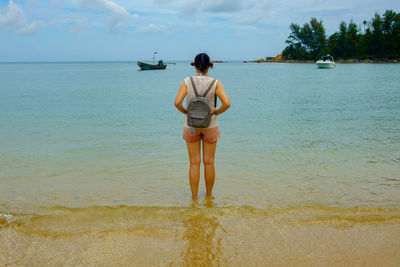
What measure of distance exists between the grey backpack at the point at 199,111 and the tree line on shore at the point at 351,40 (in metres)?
123

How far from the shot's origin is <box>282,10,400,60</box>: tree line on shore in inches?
4310

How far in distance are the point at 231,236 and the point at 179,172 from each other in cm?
315

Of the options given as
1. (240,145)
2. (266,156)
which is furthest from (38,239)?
(240,145)

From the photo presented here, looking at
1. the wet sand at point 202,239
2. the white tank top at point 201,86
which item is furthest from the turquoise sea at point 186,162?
the white tank top at point 201,86

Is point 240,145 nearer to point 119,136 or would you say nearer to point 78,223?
point 119,136

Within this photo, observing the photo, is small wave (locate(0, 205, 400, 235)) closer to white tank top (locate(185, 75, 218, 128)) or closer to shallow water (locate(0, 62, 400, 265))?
shallow water (locate(0, 62, 400, 265))

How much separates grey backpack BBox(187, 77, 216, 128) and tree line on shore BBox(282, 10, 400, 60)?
122650 millimetres

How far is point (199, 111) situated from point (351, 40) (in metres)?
133

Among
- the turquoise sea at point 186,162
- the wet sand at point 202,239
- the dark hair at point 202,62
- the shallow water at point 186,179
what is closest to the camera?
the wet sand at point 202,239

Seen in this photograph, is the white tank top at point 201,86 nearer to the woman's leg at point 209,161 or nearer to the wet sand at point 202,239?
→ the woman's leg at point 209,161

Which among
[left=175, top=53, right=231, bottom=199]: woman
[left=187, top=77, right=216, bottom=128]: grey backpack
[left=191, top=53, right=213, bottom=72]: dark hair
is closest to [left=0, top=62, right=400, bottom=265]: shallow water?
[left=175, top=53, right=231, bottom=199]: woman

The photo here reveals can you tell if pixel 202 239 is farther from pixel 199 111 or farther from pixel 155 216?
pixel 199 111

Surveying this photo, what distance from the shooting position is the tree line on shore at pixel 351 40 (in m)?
109

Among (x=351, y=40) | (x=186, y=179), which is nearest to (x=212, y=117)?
(x=186, y=179)
